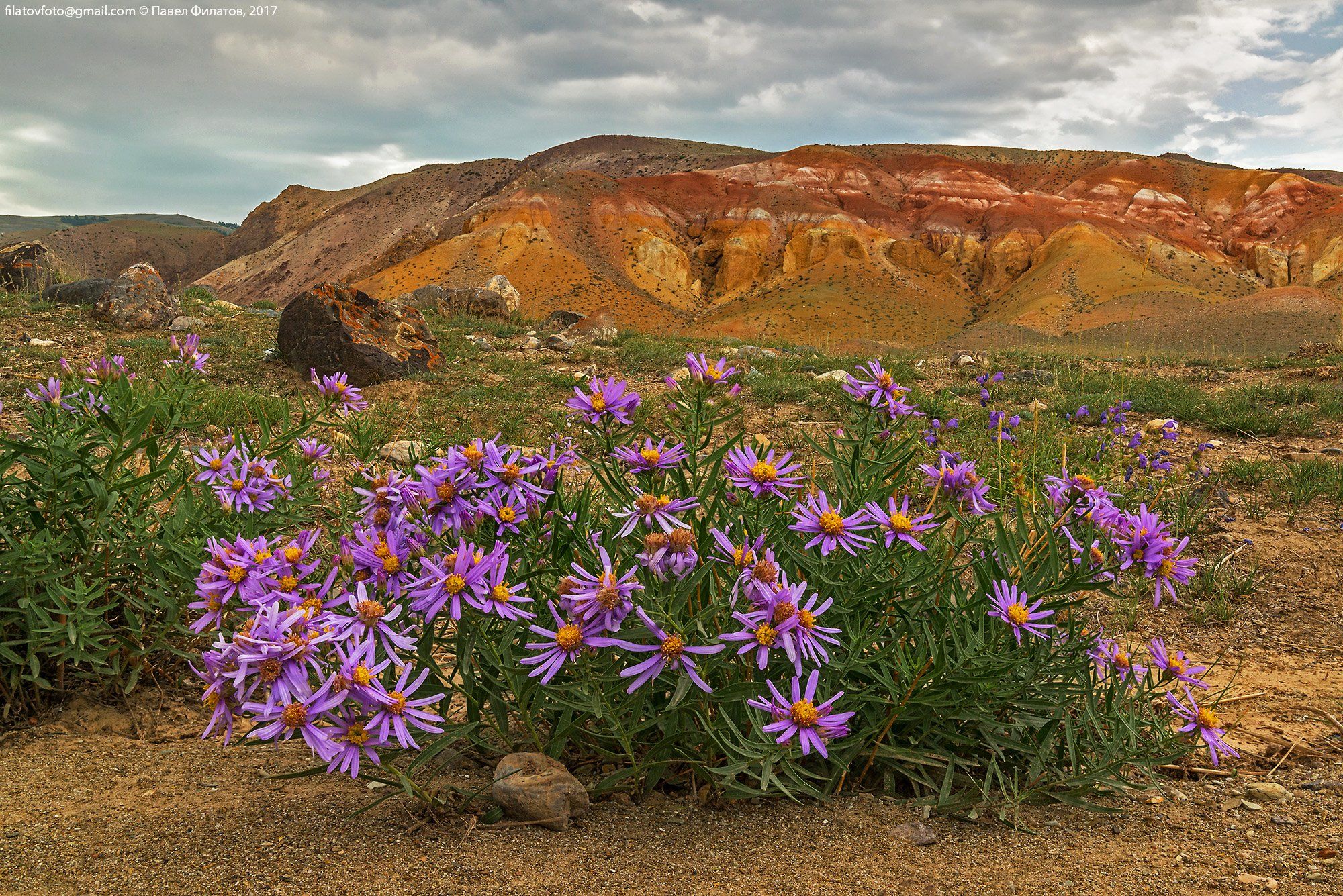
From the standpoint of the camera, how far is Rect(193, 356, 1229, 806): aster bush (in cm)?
129

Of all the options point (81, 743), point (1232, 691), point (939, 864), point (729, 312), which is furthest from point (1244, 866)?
point (729, 312)

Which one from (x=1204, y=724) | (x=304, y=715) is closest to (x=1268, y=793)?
(x=1204, y=724)

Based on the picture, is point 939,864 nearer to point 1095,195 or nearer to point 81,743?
point 81,743

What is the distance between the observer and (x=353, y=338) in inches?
273

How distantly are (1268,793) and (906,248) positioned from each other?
1961 inches

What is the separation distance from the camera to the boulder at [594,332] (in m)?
9.52

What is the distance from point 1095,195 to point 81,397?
61.1 metres

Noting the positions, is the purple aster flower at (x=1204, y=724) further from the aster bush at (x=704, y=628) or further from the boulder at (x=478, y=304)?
the boulder at (x=478, y=304)

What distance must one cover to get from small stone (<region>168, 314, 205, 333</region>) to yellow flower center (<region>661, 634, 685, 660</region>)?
845cm

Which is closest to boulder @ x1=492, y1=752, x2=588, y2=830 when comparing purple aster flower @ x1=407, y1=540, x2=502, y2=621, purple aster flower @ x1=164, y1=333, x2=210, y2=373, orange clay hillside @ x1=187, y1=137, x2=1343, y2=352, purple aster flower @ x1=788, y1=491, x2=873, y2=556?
purple aster flower @ x1=407, y1=540, x2=502, y2=621

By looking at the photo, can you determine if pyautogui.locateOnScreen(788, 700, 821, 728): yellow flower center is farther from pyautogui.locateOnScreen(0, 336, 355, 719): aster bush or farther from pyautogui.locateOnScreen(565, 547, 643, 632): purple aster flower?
pyautogui.locateOnScreen(0, 336, 355, 719): aster bush

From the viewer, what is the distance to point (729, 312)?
4372 cm

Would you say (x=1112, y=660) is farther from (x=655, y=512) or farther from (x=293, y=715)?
(x=293, y=715)

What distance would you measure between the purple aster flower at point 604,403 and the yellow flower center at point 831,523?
0.43 m
